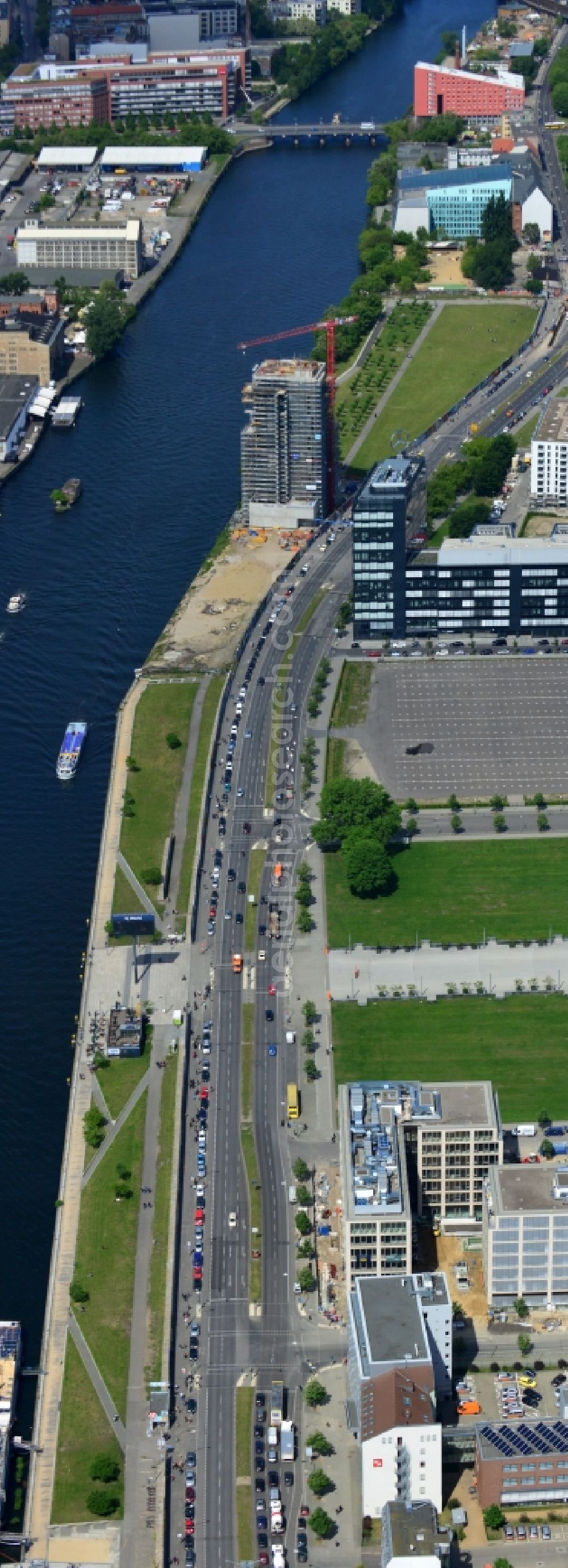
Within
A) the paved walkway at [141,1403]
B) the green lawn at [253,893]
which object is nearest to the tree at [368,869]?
the green lawn at [253,893]

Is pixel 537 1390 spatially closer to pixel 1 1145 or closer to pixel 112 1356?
pixel 112 1356

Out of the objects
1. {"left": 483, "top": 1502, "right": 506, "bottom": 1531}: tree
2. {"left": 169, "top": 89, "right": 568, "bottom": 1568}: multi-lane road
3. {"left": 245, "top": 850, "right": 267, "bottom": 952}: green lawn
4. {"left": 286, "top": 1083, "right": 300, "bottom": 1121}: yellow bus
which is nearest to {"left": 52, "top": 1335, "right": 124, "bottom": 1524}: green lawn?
{"left": 169, "top": 89, "right": 568, "bottom": 1568}: multi-lane road

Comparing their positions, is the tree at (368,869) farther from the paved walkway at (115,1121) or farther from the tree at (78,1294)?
the tree at (78,1294)

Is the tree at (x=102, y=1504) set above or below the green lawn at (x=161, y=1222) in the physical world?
below

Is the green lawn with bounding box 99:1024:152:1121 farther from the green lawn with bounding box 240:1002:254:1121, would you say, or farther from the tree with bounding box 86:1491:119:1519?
the tree with bounding box 86:1491:119:1519

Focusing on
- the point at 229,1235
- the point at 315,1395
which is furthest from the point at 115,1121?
the point at 315,1395
